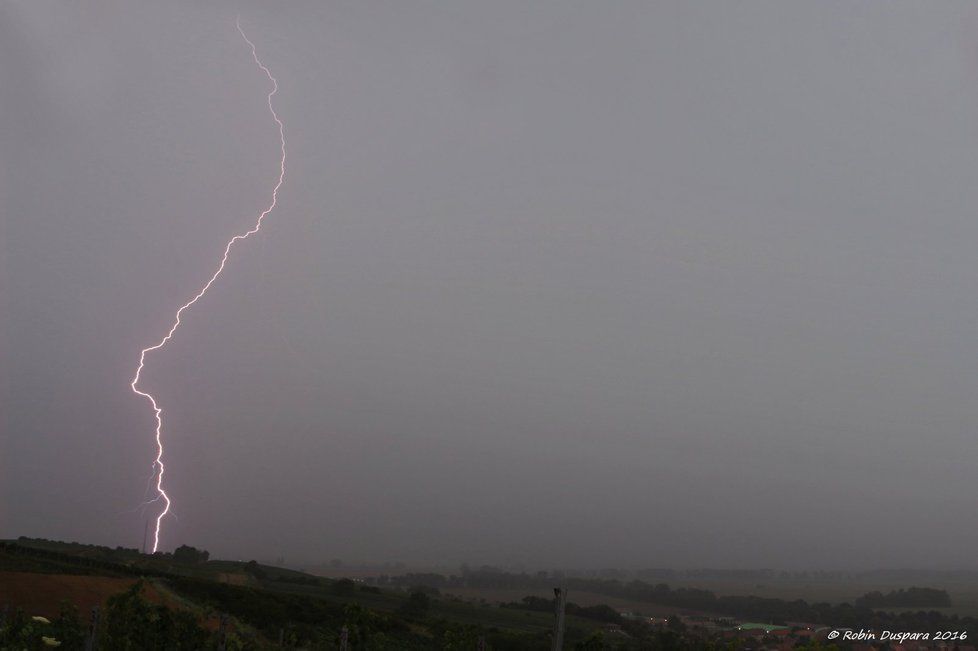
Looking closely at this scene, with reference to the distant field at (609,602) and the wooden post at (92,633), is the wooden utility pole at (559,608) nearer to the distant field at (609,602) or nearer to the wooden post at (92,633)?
the wooden post at (92,633)

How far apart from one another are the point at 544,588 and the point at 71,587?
213 feet

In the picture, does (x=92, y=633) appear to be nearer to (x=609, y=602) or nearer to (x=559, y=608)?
(x=559, y=608)

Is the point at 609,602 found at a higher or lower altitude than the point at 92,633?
lower

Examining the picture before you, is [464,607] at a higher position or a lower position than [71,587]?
lower

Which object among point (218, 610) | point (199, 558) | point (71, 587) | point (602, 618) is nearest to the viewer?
point (71, 587)

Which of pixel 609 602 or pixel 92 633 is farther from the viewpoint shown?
pixel 609 602

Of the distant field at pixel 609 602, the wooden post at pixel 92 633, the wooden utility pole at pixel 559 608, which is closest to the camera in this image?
the wooden utility pole at pixel 559 608

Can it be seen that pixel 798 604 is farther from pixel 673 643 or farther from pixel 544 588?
pixel 673 643

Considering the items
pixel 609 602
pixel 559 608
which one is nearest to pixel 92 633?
pixel 559 608

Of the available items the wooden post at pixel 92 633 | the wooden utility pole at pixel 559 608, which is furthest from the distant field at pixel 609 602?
the wooden utility pole at pixel 559 608

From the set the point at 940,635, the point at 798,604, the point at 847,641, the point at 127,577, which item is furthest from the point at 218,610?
the point at 798,604

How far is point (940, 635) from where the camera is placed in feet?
84.2

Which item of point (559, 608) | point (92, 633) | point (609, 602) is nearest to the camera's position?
point (559, 608)

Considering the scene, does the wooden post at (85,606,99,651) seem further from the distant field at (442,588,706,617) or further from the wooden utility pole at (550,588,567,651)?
the distant field at (442,588,706,617)
